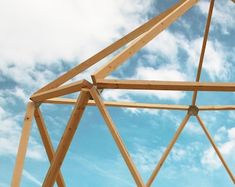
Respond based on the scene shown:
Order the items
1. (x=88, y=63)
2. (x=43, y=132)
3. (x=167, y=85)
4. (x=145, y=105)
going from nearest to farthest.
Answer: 1. (x=167, y=85)
2. (x=43, y=132)
3. (x=88, y=63)
4. (x=145, y=105)

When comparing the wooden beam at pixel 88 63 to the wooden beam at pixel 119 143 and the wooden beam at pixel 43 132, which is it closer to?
the wooden beam at pixel 43 132

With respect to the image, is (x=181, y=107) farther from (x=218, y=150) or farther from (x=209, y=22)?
(x=209, y=22)

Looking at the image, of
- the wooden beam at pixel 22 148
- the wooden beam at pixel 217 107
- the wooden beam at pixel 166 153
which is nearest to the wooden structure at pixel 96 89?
the wooden beam at pixel 22 148

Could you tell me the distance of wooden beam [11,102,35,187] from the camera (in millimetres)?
15320

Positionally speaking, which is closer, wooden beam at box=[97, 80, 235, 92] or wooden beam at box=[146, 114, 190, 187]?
wooden beam at box=[97, 80, 235, 92]

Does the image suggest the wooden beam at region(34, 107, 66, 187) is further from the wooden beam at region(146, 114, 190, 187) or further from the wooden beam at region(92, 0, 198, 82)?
the wooden beam at region(146, 114, 190, 187)

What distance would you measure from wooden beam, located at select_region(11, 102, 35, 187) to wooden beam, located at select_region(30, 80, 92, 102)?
65 centimetres

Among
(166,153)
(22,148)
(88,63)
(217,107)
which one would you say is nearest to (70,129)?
(22,148)

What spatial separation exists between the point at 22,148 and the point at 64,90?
10.1 ft

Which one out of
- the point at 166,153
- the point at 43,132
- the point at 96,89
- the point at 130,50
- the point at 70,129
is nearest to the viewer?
the point at 96,89

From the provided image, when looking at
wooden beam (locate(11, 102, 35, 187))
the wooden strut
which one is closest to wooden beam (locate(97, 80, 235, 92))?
wooden beam (locate(11, 102, 35, 187))

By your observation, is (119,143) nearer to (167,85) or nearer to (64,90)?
(167,85)

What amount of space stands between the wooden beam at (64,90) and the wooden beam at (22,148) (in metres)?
0.65

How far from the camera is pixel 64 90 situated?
1421 cm
